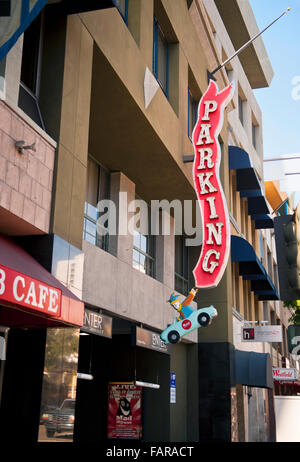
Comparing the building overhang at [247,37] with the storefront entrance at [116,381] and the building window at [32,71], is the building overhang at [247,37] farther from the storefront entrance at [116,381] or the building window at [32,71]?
the building window at [32,71]

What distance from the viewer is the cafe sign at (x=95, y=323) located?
1159 cm

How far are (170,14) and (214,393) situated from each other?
12909 mm

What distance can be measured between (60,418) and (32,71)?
609 centimetres

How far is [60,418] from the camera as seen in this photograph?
8.80 metres

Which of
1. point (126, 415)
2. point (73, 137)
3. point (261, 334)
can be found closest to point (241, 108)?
point (261, 334)

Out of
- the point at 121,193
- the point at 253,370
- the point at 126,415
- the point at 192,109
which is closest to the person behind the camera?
the point at 121,193

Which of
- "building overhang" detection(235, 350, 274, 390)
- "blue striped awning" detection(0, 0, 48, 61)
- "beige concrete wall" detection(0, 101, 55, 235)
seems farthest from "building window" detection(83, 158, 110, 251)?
"building overhang" detection(235, 350, 274, 390)

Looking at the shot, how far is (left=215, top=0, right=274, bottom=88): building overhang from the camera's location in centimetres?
3101

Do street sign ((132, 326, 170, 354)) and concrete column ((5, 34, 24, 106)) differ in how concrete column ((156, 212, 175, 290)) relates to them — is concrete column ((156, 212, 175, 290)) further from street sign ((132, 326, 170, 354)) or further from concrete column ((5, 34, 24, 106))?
concrete column ((5, 34, 24, 106))

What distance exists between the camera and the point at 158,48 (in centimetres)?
1786

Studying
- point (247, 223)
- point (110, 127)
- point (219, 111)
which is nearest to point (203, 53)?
point (219, 111)

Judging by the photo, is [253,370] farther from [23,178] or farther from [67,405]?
[23,178]

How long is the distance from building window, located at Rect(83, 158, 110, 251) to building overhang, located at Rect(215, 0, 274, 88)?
59.3 feet

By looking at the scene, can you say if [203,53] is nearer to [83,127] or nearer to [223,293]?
[223,293]
